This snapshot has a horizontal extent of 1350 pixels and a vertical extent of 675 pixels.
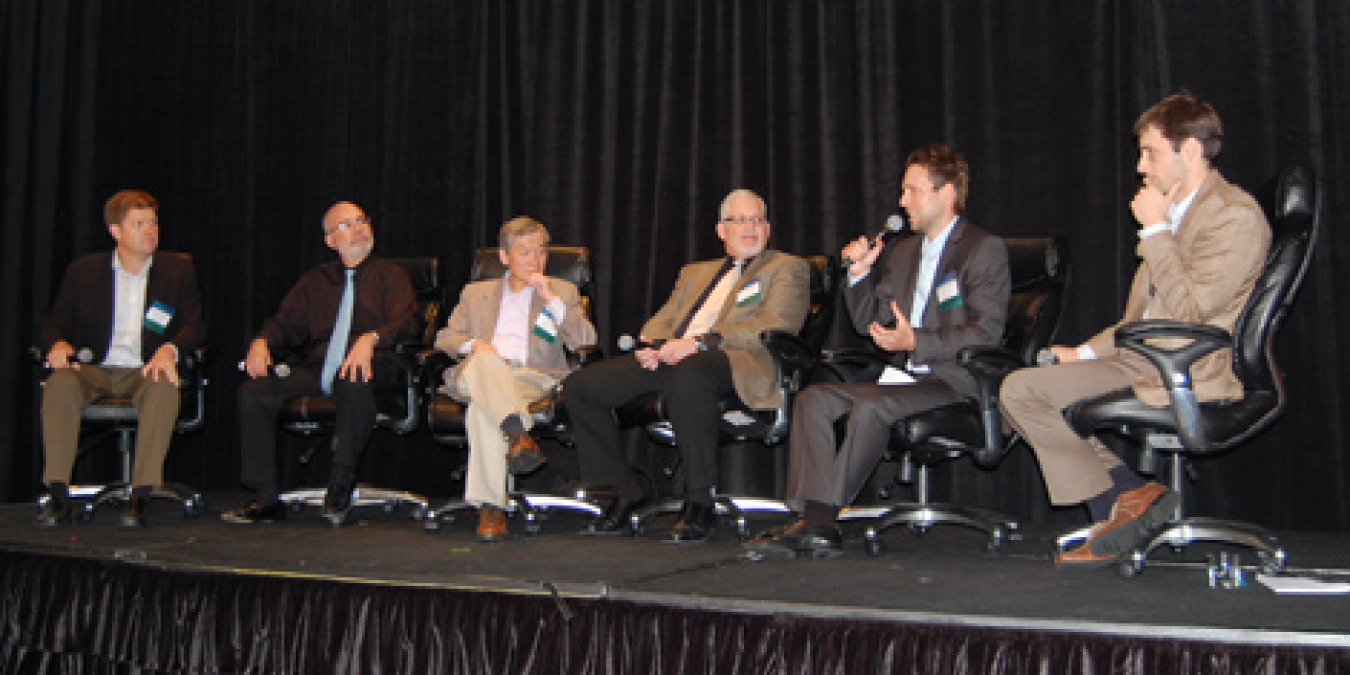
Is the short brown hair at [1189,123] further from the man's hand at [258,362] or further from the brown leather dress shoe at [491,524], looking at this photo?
the man's hand at [258,362]

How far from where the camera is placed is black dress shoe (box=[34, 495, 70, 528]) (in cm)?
462

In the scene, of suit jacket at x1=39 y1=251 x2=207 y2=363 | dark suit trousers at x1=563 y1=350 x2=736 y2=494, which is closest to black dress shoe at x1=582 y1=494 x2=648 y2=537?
dark suit trousers at x1=563 y1=350 x2=736 y2=494

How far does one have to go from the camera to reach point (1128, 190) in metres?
4.70

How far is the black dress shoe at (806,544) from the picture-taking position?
12.0 ft

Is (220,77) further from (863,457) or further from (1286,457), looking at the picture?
(1286,457)

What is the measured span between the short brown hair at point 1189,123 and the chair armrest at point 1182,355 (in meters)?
0.58

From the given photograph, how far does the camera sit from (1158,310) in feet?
11.4

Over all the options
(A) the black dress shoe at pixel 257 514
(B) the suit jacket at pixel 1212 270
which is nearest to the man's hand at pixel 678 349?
(B) the suit jacket at pixel 1212 270

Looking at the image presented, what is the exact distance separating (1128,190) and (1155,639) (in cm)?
264

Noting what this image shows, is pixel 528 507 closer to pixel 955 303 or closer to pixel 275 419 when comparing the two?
pixel 275 419

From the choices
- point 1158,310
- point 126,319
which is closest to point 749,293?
point 1158,310

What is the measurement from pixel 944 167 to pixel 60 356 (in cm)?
354

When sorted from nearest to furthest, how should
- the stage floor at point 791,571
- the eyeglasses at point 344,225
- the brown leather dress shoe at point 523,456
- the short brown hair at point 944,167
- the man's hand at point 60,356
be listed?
the stage floor at point 791,571, the short brown hair at point 944,167, the brown leather dress shoe at point 523,456, the man's hand at point 60,356, the eyeglasses at point 344,225

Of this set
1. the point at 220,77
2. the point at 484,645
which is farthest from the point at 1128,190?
the point at 220,77
